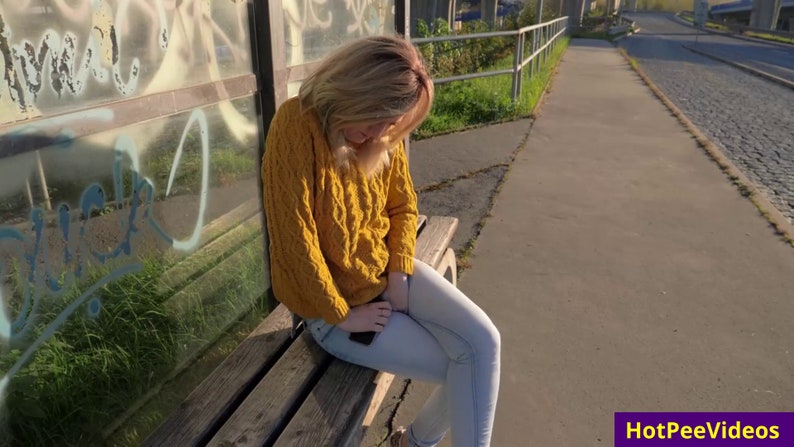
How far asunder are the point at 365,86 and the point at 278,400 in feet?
2.99

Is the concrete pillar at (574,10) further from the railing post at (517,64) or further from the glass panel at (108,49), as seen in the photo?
the glass panel at (108,49)

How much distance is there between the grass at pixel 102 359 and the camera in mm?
1635

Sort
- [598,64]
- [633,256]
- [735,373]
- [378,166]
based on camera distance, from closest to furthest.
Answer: [378,166]
[735,373]
[633,256]
[598,64]

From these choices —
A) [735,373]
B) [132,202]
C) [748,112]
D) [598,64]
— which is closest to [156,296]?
[132,202]

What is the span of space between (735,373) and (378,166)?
188 centimetres

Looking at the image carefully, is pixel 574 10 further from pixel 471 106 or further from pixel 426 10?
pixel 471 106

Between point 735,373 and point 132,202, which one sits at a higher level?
point 132,202

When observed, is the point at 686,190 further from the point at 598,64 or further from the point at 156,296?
the point at 598,64

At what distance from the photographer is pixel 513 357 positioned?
112 inches

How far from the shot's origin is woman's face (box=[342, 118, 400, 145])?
177 centimetres

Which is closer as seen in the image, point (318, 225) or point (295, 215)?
point (295, 215)

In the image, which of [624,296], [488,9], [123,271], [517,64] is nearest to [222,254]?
[123,271]

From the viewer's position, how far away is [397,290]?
6.71ft

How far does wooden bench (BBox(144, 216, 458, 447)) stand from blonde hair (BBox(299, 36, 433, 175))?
0.67 m
